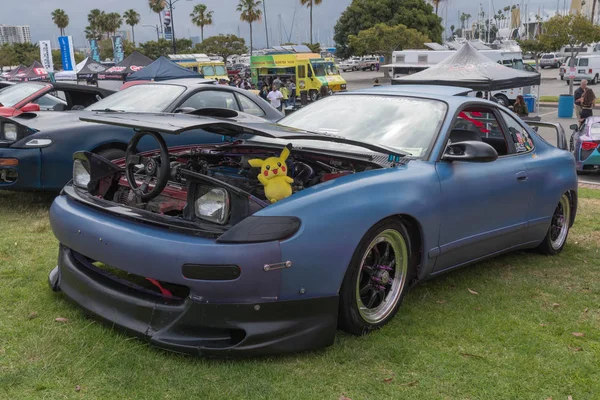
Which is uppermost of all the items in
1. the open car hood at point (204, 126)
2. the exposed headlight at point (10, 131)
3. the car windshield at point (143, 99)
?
the open car hood at point (204, 126)

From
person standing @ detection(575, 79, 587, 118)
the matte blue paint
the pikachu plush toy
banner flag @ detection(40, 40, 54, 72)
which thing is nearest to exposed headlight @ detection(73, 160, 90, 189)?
the matte blue paint

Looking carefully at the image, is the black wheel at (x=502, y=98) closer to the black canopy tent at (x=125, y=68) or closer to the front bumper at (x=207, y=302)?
the black canopy tent at (x=125, y=68)

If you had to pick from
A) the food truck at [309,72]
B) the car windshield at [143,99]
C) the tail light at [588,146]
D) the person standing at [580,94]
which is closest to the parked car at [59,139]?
the car windshield at [143,99]

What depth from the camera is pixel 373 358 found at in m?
3.06

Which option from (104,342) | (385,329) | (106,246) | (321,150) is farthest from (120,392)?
(321,150)

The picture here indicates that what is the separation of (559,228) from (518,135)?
1.07 metres

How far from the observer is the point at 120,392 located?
8.72 ft

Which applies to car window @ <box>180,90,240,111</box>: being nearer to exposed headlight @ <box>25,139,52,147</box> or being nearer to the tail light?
exposed headlight @ <box>25,139,52,147</box>

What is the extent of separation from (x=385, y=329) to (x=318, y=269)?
756mm

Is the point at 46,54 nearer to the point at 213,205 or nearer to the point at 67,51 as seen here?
the point at 67,51

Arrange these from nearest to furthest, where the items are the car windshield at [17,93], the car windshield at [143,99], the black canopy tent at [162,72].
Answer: the car windshield at [143,99], the car windshield at [17,93], the black canopy tent at [162,72]

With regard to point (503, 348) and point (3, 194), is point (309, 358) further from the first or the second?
point (3, 194)

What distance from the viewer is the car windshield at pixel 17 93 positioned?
332 inches

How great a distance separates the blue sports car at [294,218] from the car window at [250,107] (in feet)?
9.33
